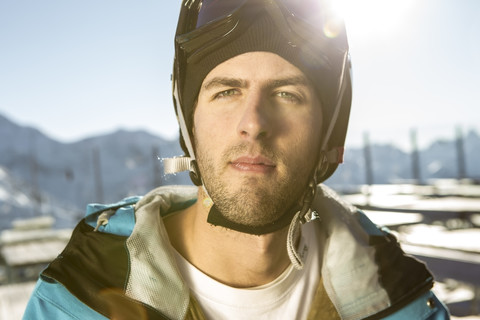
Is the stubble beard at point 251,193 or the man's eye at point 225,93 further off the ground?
the man's eye at point 225,93

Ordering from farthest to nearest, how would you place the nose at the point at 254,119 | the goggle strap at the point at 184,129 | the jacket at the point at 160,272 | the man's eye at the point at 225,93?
the goggle strap at the point at 184,129 → the man's eye at the point at 225,93 → the nose at the point at 254,119 → the jacket at the point at 160,272

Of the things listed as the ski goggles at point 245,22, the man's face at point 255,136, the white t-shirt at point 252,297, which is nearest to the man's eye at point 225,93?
the man's face at point 255,136

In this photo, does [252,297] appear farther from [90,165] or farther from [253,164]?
[90,165]

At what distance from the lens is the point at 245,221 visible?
65.6 inches

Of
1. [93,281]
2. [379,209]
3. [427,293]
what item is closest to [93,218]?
[93,281]

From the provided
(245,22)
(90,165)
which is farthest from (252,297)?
(90,165)

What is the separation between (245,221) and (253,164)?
0.21m

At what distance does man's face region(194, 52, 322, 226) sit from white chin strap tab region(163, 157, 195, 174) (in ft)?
0.65

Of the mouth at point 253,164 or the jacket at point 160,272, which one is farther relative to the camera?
the mouth at point 253,164

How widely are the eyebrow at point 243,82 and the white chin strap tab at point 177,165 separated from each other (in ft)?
1.25

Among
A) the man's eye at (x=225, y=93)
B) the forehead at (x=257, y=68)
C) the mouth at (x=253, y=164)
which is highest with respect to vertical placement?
the forehead at (x=257, y=68)

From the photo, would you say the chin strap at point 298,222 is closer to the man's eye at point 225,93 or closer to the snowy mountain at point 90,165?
the man's eye at point 225,93

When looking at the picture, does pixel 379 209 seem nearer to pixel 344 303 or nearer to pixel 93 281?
pixel 344 303

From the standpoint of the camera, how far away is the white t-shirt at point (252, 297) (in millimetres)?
1657
